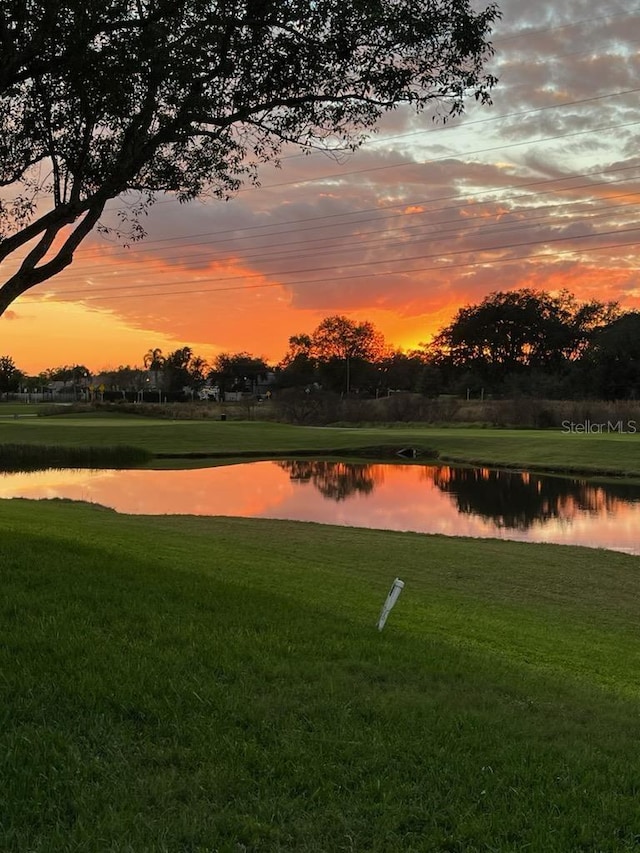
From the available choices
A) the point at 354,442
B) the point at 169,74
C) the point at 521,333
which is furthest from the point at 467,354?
the point at 169,74

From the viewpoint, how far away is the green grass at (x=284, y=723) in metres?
3.57

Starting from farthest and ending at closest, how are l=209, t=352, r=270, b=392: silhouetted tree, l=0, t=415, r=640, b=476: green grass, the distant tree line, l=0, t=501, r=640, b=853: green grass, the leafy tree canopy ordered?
l=209, t=352, r=270, b=392: silhouetted tree, the distant tree line, l=0, t=415, r=640, b=476: green grass, the leafy tree canopy, l=0, t=501, r=640, b=853: green grass

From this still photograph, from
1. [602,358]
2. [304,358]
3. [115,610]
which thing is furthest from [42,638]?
[304,358]

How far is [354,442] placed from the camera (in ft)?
177

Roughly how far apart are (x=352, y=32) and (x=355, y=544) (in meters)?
10.8

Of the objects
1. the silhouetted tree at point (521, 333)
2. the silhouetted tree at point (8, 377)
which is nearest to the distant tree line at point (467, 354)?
the silhouetted tree at point (521, 333)

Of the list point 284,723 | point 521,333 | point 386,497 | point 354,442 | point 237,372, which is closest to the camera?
point 284,723

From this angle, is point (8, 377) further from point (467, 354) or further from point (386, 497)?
point (386, 497)

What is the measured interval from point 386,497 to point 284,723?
83.8 ft

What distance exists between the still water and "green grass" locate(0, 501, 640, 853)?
14262 mm

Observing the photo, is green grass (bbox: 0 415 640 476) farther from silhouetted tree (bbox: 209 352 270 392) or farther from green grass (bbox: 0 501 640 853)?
silhouetted tree (bbox: 209 352 270 392)

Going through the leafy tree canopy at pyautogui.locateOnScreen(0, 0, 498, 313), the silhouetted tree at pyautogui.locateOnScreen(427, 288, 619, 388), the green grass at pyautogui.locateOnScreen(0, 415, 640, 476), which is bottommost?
the green grass at pyautogui.locateOnScreen(0, 415, 640, 476)

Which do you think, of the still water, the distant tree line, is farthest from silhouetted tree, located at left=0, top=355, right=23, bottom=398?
the still water

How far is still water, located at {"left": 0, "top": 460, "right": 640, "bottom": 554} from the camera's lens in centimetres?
2328
